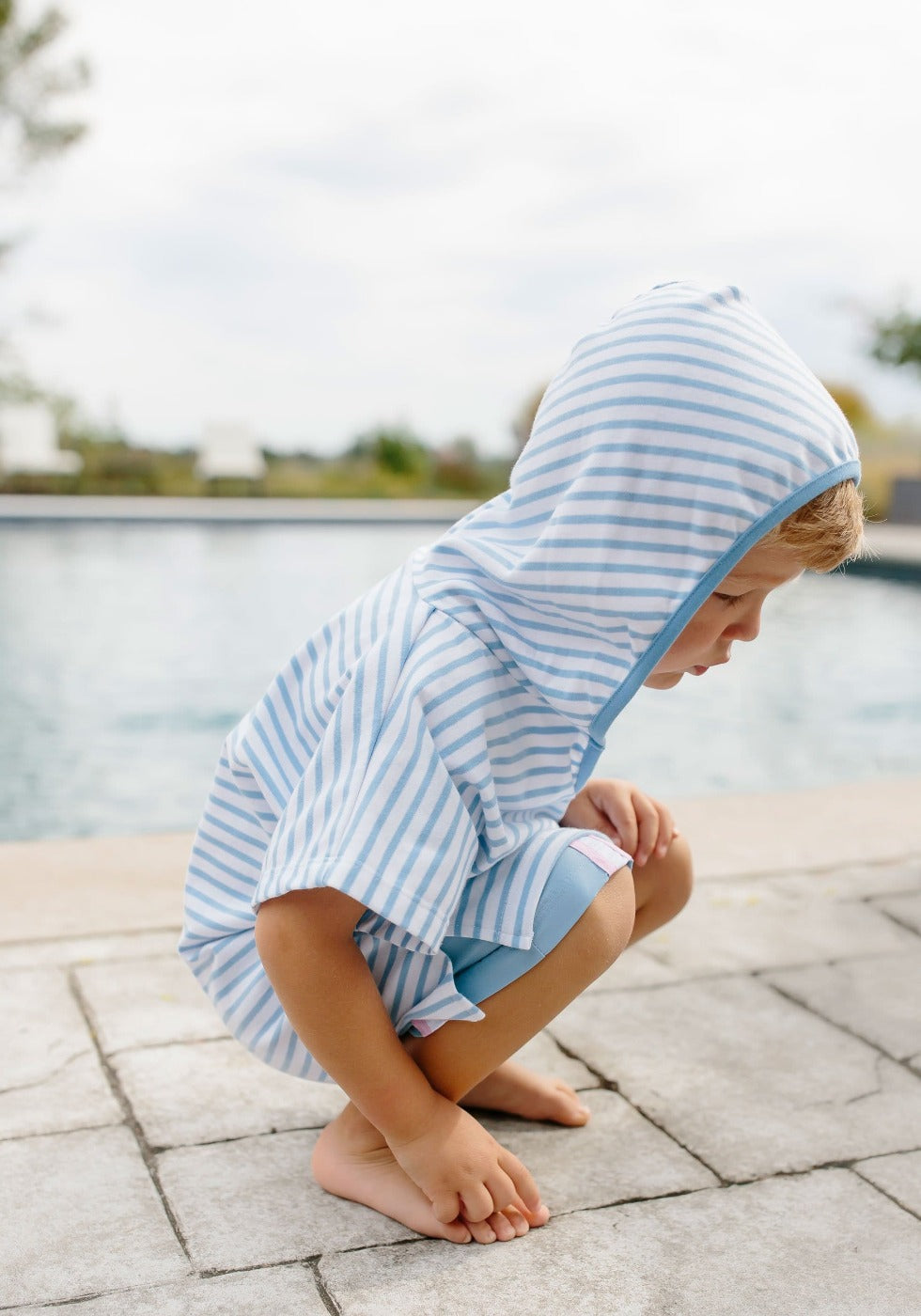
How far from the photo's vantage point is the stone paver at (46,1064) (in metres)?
1.38

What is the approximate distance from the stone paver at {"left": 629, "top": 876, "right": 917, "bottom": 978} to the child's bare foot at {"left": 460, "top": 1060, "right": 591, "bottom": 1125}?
47 cm

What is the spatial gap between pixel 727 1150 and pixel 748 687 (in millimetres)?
5022

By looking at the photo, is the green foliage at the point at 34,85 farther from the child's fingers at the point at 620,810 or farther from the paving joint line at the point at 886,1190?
the paving joint line at the point at 886,1190

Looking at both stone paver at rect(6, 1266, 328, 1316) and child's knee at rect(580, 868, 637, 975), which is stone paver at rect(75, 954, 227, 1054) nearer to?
stone paver at rect(6, 1266, 328, 1316)

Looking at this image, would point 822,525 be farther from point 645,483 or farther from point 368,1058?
point 368,1058

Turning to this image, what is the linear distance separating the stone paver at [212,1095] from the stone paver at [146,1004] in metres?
0.03

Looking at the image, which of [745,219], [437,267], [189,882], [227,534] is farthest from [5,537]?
[745,219]

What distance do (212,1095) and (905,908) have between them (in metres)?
1.27

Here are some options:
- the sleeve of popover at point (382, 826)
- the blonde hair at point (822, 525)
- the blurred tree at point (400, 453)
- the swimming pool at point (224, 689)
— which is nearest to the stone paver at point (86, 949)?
the sleeve of popover at point (382, 826)

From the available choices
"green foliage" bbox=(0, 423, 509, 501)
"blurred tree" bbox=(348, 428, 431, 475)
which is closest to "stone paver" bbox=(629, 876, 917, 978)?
"green foliage" bbox=(0, 423, 509, 501)

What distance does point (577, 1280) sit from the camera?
1.13 m

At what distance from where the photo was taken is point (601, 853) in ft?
4.05

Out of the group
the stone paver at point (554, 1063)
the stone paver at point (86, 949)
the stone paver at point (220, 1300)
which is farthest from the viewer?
the stone paver at point (86, 949)

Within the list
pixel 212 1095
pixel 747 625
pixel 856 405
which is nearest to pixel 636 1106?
pixel 212 1095
